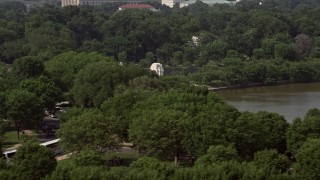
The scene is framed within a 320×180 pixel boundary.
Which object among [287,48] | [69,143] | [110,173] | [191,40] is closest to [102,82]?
[69,143]

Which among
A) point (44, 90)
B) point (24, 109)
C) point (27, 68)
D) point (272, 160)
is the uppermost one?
point (27, 68)

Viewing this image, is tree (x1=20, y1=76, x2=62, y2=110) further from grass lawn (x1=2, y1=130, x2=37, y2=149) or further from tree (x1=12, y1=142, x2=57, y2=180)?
tree (x1=12, y1=142, x2=57, y2=180)

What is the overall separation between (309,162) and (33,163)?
21.1 ft

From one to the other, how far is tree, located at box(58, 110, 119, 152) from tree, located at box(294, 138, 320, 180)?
17.2ft

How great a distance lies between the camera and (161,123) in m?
18.6

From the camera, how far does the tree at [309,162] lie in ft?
51.9

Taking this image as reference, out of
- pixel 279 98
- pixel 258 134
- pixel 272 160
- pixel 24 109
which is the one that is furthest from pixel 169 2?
pixel 272 160

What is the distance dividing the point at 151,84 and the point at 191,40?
817 inches

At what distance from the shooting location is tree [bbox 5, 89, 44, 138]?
21.6m

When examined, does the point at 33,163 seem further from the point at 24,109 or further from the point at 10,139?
the point at 10,139

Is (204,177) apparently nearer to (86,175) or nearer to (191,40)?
(86,175)

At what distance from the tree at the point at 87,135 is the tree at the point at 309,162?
5247mm

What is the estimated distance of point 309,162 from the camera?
52.5ft

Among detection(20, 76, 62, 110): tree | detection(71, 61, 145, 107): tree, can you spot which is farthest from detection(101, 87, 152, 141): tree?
detection(20, 76, 62, 110): tree
